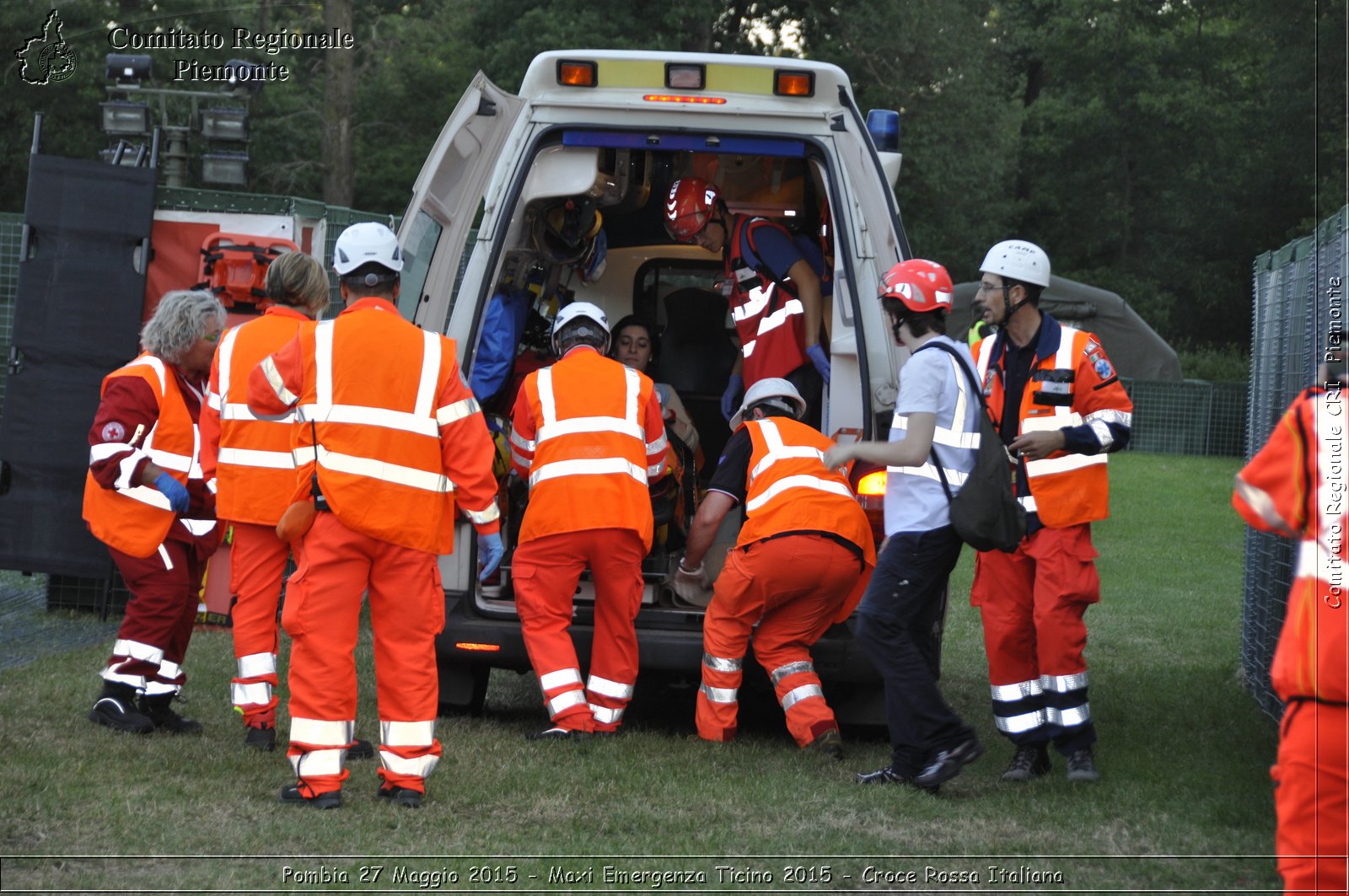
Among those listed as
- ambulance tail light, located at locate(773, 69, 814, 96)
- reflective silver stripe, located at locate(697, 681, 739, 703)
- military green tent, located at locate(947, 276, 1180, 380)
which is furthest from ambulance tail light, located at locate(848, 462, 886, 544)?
military green tent, located at locate(947, 276, 1180, 380)

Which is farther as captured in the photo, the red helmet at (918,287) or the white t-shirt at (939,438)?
the red helmet at (918,287)

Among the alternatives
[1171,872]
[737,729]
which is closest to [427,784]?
[737,729]

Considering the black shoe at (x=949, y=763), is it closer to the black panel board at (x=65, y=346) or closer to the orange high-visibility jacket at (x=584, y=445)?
the orange high-visibility jacket at (x=584, y=445)

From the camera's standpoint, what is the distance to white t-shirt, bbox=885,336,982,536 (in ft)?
18.0

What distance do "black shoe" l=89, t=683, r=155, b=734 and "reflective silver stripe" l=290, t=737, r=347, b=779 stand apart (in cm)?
135

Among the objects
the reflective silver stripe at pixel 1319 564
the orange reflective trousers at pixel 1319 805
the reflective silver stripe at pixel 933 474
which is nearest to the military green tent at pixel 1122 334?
the reflective silver stripe at pixel 933 474

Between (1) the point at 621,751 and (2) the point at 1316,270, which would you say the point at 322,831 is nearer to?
(1) the point at 621,751

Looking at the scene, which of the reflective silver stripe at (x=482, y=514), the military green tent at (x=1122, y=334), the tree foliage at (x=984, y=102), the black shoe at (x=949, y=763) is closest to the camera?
the reflective silver stripe at (x=482, y=514)

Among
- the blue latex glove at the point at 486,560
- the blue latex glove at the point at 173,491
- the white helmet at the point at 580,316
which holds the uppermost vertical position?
the white helmet at the point at 580,316

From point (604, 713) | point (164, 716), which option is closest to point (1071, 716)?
point (604, 713)

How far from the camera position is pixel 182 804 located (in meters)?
5.06

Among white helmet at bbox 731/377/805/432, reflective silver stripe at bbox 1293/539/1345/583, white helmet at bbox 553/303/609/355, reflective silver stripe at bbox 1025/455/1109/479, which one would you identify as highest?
white helmet at bbox 553/303/609/355

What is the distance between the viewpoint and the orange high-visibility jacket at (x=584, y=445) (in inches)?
237

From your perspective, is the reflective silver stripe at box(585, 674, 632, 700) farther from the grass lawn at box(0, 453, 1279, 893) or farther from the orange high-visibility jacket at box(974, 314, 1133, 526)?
the orange high-visibility jacket at box(974, 314, 1133, 526)
